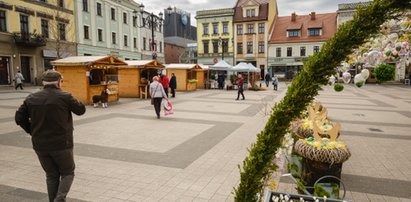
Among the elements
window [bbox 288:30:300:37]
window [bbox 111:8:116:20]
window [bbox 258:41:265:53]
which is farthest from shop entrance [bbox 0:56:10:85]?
window [bbox 288:30:300:37]

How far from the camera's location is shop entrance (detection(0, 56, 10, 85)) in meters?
25.1

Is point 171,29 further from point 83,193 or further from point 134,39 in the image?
point 83,193

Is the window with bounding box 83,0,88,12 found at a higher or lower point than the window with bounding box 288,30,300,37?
higher

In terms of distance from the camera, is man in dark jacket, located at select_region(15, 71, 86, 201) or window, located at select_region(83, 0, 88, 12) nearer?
man in dark jacket, located at select_region(15, 71, 86, 201)

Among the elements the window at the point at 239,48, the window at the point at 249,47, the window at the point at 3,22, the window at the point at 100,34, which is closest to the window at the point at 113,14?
the window at the point at 100,34

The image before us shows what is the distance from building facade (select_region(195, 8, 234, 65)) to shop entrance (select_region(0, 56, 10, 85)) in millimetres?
29851

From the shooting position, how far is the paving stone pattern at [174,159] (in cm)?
446

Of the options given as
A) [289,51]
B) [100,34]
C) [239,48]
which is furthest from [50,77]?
[239,48]

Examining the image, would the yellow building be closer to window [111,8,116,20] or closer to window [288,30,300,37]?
window [111,8,116,20]

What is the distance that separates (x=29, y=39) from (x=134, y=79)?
14.5 metres

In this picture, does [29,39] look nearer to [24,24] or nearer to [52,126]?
[24,24]

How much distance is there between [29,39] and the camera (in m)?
25.9

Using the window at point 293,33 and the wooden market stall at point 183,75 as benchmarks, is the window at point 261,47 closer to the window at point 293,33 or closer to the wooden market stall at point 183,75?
the window at point 293,33

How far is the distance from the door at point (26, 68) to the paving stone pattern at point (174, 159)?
19.3m
